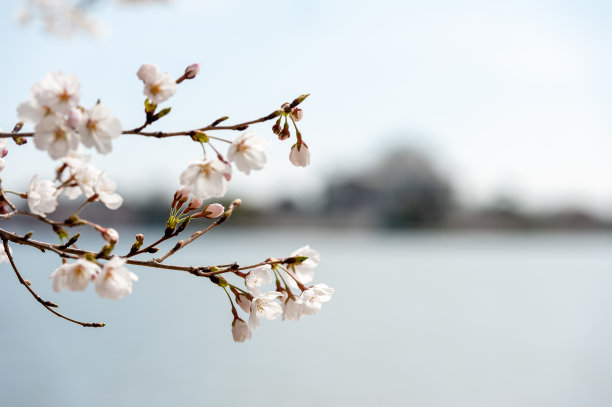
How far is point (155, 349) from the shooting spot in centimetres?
512

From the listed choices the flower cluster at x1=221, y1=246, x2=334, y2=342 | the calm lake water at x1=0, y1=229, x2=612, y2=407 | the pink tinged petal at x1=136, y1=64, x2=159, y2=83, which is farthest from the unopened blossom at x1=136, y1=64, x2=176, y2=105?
the calm lake water at x1=0, y1=229, x2=612, y2=407

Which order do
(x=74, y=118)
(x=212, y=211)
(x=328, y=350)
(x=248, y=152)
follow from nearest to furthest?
(x=74, y=118), (x=248, y=152), (x=212, y=211), (x=328, y=350)

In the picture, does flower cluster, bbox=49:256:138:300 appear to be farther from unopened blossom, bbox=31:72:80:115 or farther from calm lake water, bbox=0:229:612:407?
calm lake water, bbox=0:229:612:407

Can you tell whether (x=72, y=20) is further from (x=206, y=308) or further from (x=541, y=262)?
(x=541, y=262)

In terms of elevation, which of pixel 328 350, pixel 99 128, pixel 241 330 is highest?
pixel 99 128

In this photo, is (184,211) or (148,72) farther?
(184,211)

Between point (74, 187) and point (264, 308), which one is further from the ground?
point (74, 187)

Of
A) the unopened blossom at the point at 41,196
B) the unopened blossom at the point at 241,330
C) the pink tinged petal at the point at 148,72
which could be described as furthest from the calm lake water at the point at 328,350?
the pink tinged petal at the point at 148,72

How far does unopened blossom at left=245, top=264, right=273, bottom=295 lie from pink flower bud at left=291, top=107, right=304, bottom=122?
167 millimetres

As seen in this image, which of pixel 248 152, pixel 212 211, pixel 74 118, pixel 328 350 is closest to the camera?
pixel 74 118

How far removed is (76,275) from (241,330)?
213 millimetres

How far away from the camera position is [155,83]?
1.89 ft

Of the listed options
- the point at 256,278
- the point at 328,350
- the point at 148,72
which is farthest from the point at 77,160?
the point at 328,350

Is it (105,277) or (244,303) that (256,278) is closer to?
(244,303)
